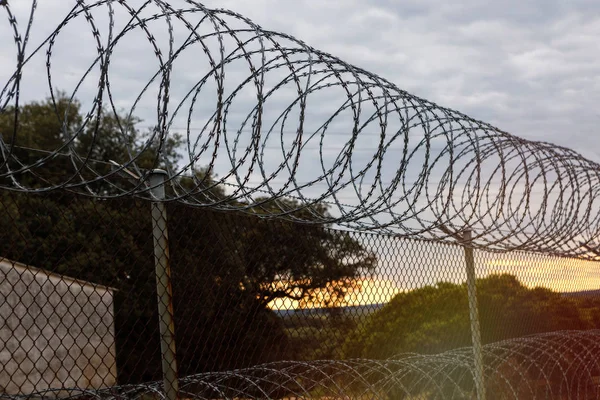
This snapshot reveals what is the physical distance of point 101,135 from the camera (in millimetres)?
26000

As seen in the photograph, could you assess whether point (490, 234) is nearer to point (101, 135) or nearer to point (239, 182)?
point (239, 182)

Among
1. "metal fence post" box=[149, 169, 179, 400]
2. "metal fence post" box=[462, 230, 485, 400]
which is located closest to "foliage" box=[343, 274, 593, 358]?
"metal fence post" box=[462, 230, 485, 400]

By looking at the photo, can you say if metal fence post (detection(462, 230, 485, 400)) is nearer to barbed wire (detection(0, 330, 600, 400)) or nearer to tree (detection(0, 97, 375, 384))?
barbed wire (detection(0, 330, 600, 400))

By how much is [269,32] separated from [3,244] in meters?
16.2

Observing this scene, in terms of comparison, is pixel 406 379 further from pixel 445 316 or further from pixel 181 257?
pixel 181 257

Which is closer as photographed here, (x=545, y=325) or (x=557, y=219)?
(x=557, y=219)

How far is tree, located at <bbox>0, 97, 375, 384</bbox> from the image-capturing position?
819 cm

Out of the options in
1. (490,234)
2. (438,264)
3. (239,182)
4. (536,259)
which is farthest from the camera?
(536,259)

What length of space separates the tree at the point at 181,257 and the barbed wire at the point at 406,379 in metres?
0.57

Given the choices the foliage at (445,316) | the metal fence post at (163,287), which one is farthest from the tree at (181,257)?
the foliage at (445,316)

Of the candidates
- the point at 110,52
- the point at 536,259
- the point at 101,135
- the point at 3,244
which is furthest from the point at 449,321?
the point at 101,135

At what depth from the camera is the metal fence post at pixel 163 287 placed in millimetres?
4969

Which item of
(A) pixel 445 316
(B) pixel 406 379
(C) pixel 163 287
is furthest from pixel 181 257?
(C) pixel 163 287

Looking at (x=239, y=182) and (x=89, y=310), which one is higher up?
(x=239, y=182)
